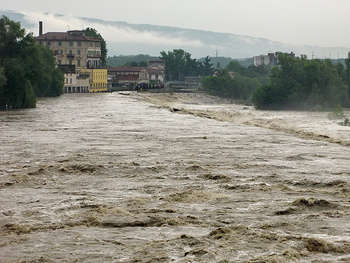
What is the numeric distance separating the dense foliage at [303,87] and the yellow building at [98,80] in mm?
50805

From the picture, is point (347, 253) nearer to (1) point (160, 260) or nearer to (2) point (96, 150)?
(1) point (160, 260)

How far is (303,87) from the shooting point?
96875 mm

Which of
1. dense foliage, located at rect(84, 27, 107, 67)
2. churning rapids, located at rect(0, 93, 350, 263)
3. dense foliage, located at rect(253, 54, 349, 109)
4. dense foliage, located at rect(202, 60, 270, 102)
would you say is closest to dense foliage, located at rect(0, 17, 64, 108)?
churning rapids, located at rect(0, 93, 350, 263)

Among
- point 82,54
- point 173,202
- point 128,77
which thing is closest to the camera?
point 173,202

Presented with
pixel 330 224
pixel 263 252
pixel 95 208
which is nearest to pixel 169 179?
pixel 95 208

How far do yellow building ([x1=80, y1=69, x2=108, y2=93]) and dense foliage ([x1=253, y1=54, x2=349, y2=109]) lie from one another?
167 ft

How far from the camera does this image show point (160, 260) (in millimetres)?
12602

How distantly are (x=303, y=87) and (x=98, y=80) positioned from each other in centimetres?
6003

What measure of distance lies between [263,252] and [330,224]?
2.67 m

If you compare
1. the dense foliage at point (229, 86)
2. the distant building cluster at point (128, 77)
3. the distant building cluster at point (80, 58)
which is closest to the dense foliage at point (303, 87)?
Answer: the dense foliage at point (229, 86)

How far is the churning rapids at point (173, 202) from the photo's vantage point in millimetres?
13305

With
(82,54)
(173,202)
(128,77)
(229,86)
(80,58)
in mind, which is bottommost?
(229,86)

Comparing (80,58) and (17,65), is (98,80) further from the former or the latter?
(17,65)

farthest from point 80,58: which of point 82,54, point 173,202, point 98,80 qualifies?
point 173,202
